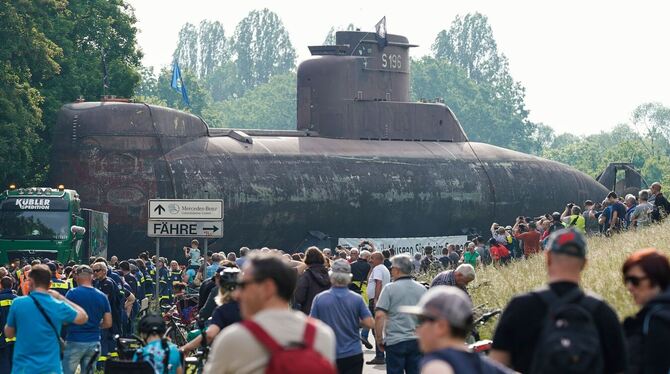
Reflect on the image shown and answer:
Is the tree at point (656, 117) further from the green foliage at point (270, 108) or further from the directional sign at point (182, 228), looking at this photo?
the directional sign at point (182, 228)

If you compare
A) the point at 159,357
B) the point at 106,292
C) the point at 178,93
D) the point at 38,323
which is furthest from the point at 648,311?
the point at 178,93

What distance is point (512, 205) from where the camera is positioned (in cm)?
4625

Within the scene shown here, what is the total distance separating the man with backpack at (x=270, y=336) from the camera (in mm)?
5867

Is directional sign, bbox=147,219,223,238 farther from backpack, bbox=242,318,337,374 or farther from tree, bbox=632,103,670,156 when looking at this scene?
tree, bbox=632,103,670,156

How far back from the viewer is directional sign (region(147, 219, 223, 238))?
22438mm

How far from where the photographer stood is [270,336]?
5.96 meters

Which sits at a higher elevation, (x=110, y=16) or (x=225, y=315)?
(x=110, y=16)

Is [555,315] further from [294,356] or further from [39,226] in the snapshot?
[39,226]

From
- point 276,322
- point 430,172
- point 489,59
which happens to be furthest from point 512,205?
point 489,59

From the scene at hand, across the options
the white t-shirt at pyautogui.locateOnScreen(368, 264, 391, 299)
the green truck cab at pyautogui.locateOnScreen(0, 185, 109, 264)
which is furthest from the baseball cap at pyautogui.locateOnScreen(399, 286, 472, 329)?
→ the green truck cab at pyautogui.locateOnScreen(0, 185, 109, 264)

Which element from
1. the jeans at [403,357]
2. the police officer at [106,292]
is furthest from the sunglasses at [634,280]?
the police officer at [106,292]

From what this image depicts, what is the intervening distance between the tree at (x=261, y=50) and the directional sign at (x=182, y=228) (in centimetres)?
14484

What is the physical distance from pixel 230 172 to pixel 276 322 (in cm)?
3178

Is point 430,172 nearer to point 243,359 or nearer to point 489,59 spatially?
point 243,359
